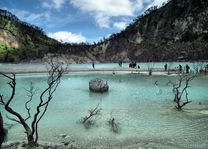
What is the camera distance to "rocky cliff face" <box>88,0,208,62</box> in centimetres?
8849

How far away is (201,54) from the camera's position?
255 ft

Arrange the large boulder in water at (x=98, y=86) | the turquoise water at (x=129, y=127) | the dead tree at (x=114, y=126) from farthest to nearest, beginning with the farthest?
the large boulder in water at (x=98, y=86) < the dead tree at (x=114, y=126) < the turquoise water at (x=129, y=127)

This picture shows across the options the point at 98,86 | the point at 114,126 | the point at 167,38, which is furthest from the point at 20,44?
the point at 114,126

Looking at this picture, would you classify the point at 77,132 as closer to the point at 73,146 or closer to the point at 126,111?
the point at 73,146

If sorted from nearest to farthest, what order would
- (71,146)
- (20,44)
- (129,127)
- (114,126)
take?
(71,146) < (129,127) < (114,126) < (20,44)

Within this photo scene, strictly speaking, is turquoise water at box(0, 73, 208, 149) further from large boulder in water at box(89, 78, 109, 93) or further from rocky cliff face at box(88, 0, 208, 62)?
rocky cliff face at box(88, 0, 208, 62)

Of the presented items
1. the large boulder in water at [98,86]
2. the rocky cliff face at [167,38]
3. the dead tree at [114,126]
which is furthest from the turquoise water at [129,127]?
the rocky cliff face at [167,38]

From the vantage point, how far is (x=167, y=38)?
4085 inches

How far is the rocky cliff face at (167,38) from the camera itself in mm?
88494

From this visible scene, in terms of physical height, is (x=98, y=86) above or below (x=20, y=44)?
below

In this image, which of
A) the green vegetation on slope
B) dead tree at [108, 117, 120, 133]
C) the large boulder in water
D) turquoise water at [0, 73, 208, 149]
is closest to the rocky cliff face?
the green vegetation on slope

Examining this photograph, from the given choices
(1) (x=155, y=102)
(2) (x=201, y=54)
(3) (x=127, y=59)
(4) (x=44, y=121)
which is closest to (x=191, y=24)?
(2) (x=201, y=54)

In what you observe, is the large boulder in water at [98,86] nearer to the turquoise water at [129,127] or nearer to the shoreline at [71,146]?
the turquoise water at [129,127]

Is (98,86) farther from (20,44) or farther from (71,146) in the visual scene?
(20,44)
